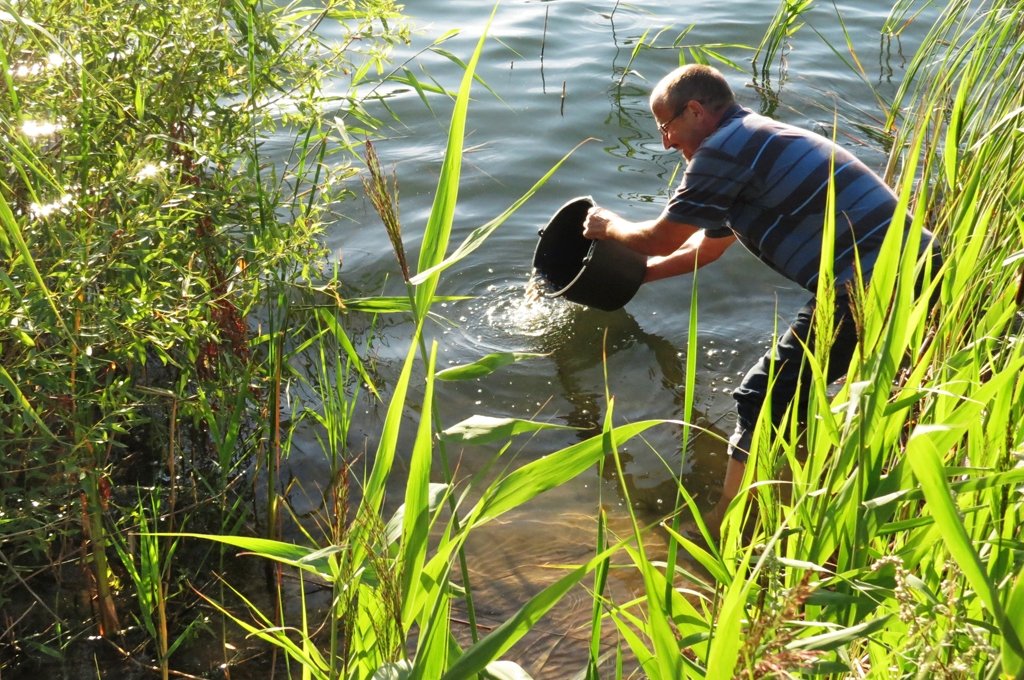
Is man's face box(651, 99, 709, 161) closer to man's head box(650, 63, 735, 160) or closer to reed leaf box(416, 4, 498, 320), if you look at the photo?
man's head box(650, 63, 735, 160)

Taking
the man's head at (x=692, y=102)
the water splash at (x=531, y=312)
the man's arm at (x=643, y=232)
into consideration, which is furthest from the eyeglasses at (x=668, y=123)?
the water splash at (x=531, y=312)

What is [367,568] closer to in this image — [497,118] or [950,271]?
[950,271]

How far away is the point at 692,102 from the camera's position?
3932mm

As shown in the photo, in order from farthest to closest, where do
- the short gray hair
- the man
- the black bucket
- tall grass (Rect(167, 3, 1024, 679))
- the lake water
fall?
the black bucket, the lake water, the short gray hair, the man, tall grass (Rect(167, 3, 1024, 679))

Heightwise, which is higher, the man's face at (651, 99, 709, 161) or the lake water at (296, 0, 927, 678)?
the man's face at (651, 99, 709, 161)

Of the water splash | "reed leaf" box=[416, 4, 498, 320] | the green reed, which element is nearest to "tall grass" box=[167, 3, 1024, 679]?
"reed leaf" box=[416, 4, 498, 320]

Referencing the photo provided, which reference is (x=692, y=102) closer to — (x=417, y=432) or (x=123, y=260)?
(x=417, y=432)

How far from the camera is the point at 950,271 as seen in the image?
2312 mm

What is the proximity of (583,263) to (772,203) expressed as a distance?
114 centimetres

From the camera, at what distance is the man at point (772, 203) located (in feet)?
12.0

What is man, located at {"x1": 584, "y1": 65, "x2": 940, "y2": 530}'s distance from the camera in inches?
144

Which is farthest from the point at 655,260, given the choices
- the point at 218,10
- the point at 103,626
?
the point at 103,626

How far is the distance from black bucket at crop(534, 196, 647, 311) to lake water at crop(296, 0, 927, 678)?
44cm

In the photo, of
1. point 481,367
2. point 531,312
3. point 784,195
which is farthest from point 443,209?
point 531,312
